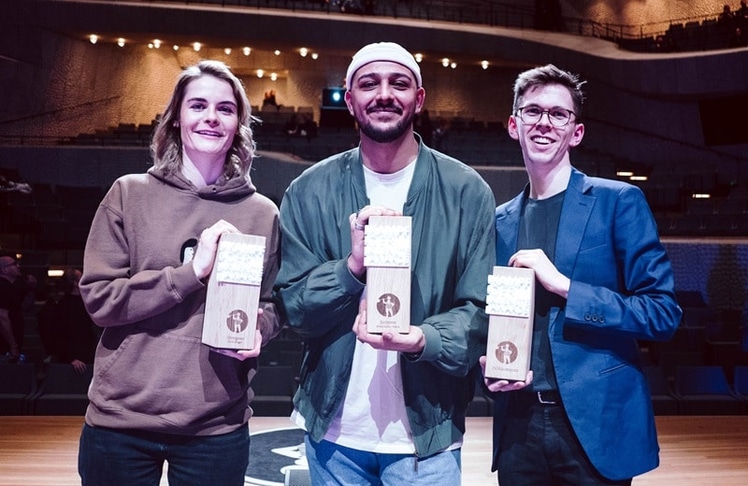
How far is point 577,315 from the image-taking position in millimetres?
1891

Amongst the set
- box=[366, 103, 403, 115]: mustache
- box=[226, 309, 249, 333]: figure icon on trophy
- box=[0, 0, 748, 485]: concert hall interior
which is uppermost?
box=[0, 0, 748, 485]: concert hall interior

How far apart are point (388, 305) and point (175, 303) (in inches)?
21.0

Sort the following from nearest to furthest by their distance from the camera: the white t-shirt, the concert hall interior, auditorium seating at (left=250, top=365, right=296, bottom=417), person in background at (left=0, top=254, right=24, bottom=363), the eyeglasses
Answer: the white t-shirt < the eyeglasses < auditorium seating at (left=250, top=365, right=296, bottom=417) < person in background at (left=0, top=254, right=24, bottom=363) < the concert hall interior

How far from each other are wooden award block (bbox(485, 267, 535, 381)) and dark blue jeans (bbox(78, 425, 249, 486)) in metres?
0.71

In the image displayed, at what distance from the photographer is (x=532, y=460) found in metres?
1.95

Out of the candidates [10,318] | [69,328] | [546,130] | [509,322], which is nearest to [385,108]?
[546,130]

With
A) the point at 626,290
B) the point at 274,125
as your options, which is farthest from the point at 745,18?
the point at 626,290

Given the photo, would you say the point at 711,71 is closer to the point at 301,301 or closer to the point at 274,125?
the point at 274,125

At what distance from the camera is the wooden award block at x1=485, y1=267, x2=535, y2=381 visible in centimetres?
181

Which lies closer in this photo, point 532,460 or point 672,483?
point 532,460

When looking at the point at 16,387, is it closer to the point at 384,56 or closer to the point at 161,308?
the point at 161,308

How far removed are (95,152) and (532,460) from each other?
12.3 m

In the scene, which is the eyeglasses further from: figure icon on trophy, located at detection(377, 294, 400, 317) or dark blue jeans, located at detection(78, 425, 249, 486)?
dark blue jeans, located at detection(78, 425, 249, 486)

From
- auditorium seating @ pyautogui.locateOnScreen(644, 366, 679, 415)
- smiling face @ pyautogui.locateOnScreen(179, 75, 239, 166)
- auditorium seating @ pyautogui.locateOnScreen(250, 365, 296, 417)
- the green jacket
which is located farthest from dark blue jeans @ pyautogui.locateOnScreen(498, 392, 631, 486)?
auditorium seating @ pyautogui.locateOnScreen(644, 366, 679, 415)
